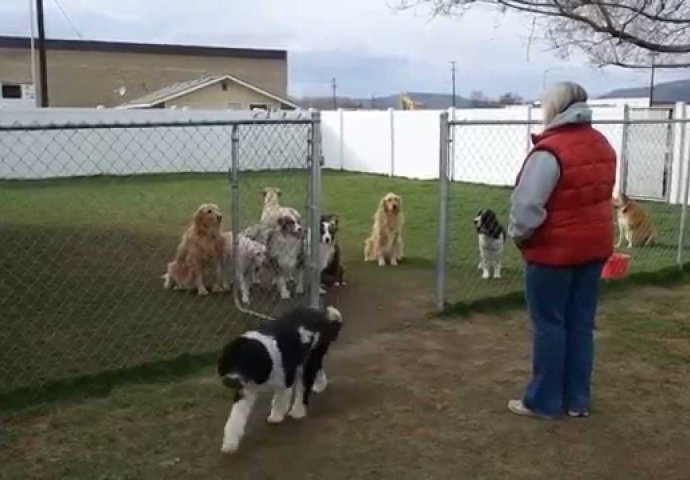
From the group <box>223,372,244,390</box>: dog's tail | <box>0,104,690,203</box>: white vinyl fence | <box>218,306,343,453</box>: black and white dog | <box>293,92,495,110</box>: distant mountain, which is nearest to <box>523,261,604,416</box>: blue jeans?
<box>218,306,343,453</box>: black and white dog

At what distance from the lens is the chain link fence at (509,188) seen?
6738 mm

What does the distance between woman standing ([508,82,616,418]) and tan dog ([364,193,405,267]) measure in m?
4.64

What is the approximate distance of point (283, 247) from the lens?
662cm

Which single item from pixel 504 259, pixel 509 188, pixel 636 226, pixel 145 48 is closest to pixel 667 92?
pixel 509 188

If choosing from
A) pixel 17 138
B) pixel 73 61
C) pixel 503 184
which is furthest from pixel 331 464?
pixel 73 61

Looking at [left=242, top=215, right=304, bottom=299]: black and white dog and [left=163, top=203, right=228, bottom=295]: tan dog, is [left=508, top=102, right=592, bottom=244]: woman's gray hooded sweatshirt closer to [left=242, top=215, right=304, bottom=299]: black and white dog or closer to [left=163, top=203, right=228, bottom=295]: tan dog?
[left=242, top=215, right=304, bottom=299]: black and white dog

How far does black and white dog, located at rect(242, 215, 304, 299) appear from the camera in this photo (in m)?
6.57

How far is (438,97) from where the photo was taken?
2834cm

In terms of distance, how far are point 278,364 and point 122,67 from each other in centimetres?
3873

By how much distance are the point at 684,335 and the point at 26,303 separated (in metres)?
5.21

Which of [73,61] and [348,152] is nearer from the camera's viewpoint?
[348,152]

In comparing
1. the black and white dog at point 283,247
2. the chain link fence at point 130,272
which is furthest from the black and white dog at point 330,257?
the black and white dog at point 283,247

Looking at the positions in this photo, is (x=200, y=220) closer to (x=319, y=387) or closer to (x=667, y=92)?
(x=319, y=387)

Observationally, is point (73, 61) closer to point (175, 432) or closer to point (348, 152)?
point (348, 152)
